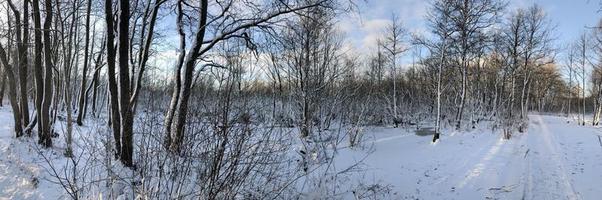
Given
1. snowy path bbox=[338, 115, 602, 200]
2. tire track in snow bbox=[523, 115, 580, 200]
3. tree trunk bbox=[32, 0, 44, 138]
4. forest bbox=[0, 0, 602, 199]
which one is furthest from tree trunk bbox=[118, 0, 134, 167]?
tire track in snow bbox=[523, 115, 580, 200]

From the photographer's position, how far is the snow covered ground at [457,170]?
29.2ft

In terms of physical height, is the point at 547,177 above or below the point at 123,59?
below

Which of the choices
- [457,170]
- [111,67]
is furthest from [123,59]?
[457,170]

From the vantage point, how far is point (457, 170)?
1225 centimetres

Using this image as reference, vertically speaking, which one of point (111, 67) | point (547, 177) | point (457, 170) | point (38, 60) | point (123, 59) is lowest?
point (457, 170)

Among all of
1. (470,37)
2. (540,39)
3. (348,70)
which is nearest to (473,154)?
(470,37)

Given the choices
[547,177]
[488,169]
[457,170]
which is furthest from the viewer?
[457,170]

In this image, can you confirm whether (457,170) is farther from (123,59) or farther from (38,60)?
(38,60)

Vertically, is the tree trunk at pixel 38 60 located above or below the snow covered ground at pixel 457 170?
above

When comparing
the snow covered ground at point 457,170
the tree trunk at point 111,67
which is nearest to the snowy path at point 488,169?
A: the snow covered ground at point 457,170

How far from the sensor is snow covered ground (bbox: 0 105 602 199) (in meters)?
8.89

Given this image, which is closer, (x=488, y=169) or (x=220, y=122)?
(x=220, y=122)

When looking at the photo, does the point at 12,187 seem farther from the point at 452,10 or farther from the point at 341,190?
the point at 452,10

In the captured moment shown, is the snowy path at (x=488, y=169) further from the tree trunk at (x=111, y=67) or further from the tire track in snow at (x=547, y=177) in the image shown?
the tree trunk at (x=111, y=67)
